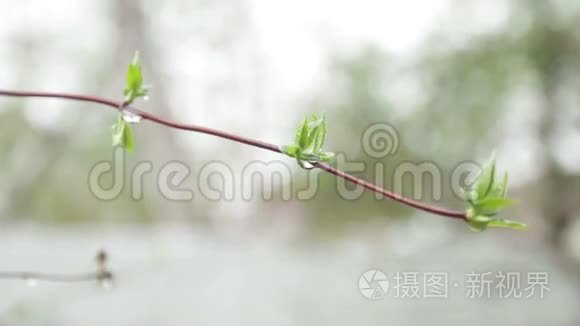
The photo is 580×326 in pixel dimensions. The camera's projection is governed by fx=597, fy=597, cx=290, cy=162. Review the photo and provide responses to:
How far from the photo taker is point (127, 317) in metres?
0.73

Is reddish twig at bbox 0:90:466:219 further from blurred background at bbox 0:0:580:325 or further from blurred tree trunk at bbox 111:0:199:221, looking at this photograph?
blurred tree trunk at bbox 111:0:199:221

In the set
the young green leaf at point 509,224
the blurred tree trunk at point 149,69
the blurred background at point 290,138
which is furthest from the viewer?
the blurred tree trunk at point 149,69

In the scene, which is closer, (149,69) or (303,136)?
(303,136)

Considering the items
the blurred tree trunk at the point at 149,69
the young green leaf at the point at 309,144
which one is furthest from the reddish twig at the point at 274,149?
the blurred tree trunk at the point at 149,69

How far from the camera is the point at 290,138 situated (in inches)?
51.1

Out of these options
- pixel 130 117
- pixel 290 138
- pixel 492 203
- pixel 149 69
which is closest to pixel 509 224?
pixel 492 203

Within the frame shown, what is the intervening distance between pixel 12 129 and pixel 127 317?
1508mm

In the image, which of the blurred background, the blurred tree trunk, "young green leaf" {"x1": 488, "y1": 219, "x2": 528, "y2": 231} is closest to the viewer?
"young green leaf" {"x1": 488, "y1": 219, "x2": 528, "y2": 231}

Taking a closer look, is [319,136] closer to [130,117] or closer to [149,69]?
[130,117]

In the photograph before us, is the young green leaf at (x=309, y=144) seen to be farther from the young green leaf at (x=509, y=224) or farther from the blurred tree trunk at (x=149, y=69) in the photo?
the blurred tree trunk at (x=149, y=69)

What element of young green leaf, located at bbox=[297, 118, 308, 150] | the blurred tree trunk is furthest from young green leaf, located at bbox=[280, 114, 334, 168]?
the blurred tree trunk

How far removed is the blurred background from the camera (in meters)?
0.77

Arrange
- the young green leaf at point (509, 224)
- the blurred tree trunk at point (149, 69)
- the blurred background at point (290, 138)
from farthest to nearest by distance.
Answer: the blurred tree trunk at point (149, 69), the blurred background at point (290, 138), the young green leaf at point (509, 224)

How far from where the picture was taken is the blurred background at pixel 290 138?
77 cm
